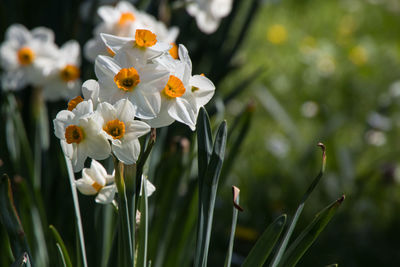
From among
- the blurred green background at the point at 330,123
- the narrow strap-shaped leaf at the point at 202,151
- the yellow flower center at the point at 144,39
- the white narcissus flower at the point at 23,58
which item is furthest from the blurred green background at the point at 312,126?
the yellow flower center at the point at 144,39

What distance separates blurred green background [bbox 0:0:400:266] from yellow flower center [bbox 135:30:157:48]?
0.40m

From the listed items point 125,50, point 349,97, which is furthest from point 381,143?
point 125,50

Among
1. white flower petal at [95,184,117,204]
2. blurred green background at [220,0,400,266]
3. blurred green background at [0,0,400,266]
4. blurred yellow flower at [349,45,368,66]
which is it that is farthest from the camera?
blurred yellow flower at [349,45,368,66]

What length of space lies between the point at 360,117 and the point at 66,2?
1763mm

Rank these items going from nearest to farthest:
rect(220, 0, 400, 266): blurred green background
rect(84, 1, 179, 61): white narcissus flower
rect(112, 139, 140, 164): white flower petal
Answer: rect(112, 139, 140, 164): white flower petal < rect(84, 1, 179, 61): white narcissus flower < rect(220, 0, 400, 266): blurred green background

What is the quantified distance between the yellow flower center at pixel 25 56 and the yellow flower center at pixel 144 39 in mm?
768

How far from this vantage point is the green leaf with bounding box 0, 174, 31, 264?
2.81 feet

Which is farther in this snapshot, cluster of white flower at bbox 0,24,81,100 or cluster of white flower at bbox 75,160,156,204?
cluster of white flower at bbox 0,24,81,100

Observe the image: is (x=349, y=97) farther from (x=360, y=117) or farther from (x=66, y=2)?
(x=66, y=2)

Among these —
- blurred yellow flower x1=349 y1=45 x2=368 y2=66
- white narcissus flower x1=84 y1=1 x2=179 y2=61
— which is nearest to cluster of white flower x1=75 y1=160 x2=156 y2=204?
white narcissus flower x1=84 y1=1 x2=179 y2=61

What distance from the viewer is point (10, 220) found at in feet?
2.87

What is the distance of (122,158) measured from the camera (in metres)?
0.72

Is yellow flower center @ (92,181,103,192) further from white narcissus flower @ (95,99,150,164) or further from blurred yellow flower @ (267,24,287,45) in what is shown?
blurred yellow flower @ (267,24,287,45)

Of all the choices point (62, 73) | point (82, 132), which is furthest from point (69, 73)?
point (82, 132)
